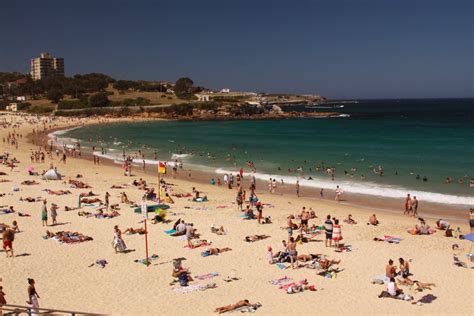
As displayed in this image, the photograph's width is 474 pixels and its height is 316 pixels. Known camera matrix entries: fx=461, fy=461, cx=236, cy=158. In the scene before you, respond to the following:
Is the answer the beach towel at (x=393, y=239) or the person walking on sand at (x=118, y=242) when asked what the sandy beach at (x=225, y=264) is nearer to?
the beach towel at (x=393, y=239)

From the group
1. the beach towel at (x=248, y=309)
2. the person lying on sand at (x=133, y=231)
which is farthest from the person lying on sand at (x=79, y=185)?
the beach towel at (x=248, y=309)

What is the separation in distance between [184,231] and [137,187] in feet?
35.2

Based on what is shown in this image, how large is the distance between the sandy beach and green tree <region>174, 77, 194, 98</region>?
119 m

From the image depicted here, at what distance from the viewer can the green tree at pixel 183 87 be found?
140 meters

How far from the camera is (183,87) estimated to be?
15100 cm

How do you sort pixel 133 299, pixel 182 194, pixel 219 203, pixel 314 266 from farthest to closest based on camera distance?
pixel 182 194
pixel 219 203
pixel 314 266
pixel 133 299

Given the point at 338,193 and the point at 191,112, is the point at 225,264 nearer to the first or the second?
the point at 338,193

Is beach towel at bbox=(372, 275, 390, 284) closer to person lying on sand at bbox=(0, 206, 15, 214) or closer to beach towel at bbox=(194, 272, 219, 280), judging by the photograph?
beach towel at bbox=(194, 272, 219, 280)

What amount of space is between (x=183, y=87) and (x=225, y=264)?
14063cm

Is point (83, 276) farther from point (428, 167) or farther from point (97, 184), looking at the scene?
point (428, 167)

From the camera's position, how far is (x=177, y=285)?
1226cm

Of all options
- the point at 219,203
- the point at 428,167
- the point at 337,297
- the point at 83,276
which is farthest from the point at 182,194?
the point at 428,167

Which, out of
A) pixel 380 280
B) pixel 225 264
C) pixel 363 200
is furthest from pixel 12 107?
pixel 380 280

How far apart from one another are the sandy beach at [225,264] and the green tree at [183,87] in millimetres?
Result: 118791
